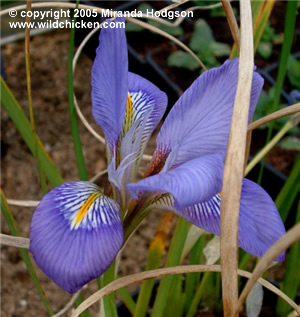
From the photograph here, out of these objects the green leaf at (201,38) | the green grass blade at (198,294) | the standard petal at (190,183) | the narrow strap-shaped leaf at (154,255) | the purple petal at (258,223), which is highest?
the green leaf at (201,38)

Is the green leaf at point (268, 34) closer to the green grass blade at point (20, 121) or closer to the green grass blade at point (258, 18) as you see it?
the green grass blade at point (258, 18)

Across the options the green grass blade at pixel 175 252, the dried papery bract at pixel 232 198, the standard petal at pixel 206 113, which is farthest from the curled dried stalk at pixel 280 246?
the green grass blade at pixel 175 252

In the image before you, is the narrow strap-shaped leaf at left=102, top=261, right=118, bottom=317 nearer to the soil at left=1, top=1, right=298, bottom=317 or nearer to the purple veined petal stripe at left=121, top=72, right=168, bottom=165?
the purple veined petal stripe at left=121, top=72, right=168, bottom=165

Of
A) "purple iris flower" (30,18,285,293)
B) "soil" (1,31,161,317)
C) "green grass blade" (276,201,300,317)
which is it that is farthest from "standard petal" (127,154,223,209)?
"soil" (1,31,161,317)

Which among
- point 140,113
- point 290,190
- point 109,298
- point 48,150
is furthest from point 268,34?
point 109,298

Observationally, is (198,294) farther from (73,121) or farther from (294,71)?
(294,71)

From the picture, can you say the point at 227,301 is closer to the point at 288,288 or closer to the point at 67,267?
the point at 67,267
